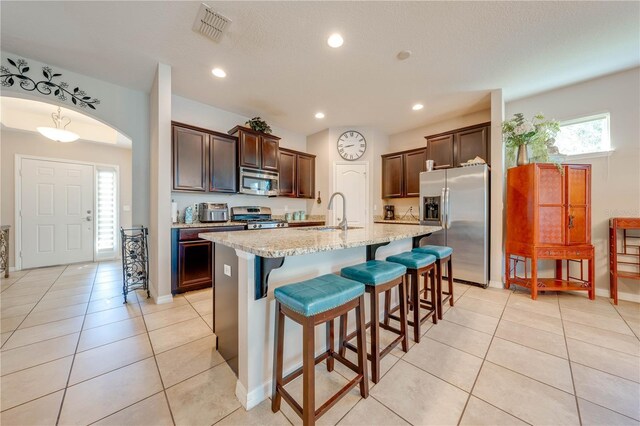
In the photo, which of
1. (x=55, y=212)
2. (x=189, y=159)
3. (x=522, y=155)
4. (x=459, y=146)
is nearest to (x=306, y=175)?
(x=189, y=159)

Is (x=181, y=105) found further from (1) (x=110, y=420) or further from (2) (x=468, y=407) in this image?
(2) (x=468, y=407)

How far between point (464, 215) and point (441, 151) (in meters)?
1.28

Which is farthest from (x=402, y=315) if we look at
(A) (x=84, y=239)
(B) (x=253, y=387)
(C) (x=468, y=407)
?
(A) (x=84, y=239)

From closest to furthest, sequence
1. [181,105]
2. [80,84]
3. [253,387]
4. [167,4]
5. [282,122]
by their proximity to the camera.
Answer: [253,387] → [167,4] → [80,84] → [181,105] → [282,122]

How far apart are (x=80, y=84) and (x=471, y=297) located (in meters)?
5.74

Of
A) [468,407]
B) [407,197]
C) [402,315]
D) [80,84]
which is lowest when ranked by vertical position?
[468,407]

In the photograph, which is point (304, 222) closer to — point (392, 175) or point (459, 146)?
point (392, 175)

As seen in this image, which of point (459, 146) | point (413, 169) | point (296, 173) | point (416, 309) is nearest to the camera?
point (416, 309)

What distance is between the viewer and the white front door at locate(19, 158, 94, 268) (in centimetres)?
419

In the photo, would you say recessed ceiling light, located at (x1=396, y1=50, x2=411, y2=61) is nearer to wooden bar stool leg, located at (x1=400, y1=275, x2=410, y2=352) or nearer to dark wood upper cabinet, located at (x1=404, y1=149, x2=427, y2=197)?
dark wood upper cabinet, located at (x1=404, y1=149, x2=427, y2=197)

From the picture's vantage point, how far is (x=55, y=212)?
4.48 metres

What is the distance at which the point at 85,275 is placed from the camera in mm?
3891

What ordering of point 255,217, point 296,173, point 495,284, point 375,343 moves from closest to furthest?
point 375,343 → point 495,284 → point 255,217 → point 296,173

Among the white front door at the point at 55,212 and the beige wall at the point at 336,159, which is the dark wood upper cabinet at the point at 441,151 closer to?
the beige wall at the point at 336,159
